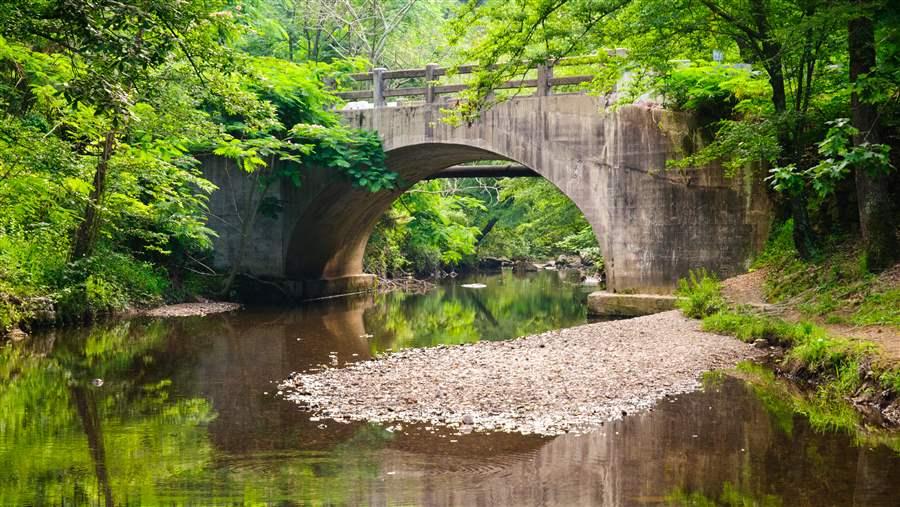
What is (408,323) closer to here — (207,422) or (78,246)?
(78,246)

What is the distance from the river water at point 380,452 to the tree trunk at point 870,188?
7.94 ft

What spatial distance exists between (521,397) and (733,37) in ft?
24.2

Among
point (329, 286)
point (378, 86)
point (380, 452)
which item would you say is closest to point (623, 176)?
point (378, 86)

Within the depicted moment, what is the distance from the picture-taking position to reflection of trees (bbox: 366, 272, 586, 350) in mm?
14672

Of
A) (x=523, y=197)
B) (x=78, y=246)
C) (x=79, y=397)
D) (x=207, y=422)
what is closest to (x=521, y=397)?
(x=207, y=422)

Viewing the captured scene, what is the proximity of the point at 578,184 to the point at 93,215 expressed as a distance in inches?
345

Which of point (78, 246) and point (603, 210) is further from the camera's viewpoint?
point (603, 210)

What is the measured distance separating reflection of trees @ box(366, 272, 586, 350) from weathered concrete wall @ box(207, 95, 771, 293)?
189 centimetres

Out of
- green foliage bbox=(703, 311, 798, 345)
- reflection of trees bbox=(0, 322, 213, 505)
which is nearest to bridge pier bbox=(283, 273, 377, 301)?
reflection of trees bbox=(0, 322, 213, 505)

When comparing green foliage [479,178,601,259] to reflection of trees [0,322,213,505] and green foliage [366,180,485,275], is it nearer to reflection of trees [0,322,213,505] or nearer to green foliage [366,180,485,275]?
green foliage [366,180,485,275]

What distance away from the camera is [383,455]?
20.5 feet

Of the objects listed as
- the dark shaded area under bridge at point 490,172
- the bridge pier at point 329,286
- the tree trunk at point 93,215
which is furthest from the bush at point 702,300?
the bridge pier at point 329,286

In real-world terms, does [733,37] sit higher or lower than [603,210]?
higher

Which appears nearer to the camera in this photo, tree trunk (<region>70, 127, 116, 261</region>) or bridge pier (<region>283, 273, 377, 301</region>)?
tree trunk (<region>70, 127, 116, 261</region>)
